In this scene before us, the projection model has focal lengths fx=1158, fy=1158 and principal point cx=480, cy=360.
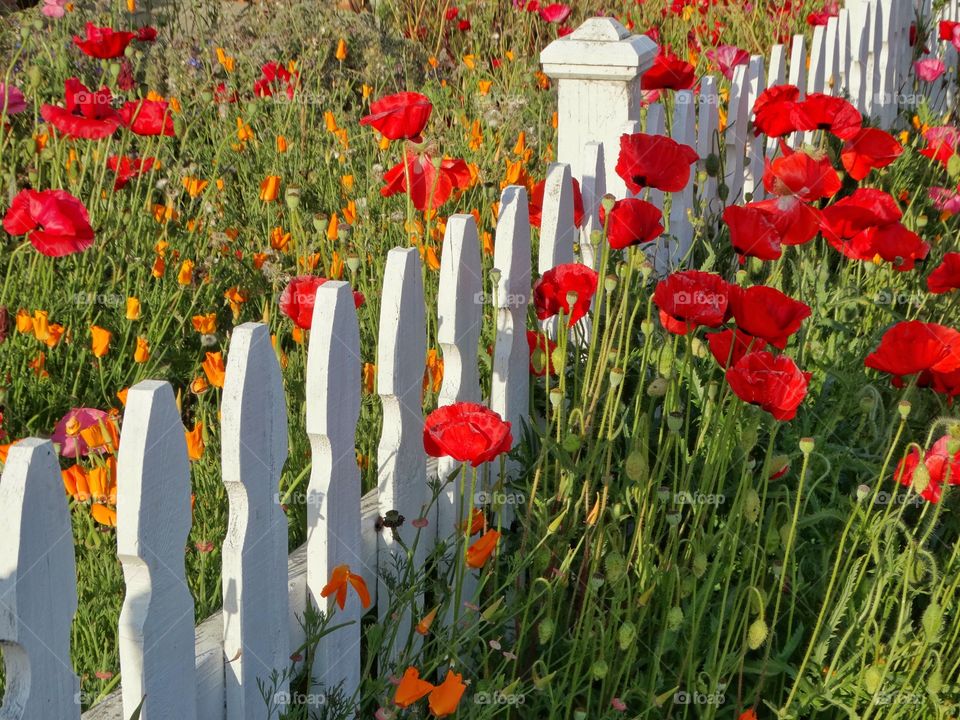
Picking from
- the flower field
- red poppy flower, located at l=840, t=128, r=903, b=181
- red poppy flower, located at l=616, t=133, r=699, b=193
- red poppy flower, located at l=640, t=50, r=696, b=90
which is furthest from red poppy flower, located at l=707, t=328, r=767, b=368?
red poppy flower, located at l=640, t=50, r=696, b=90

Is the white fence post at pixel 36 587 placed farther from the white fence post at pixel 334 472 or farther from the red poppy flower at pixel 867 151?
the red poppy flower at pixel 867 151

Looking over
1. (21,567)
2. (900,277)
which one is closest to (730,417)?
(21,567)

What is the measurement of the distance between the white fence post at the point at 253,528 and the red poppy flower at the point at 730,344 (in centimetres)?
68

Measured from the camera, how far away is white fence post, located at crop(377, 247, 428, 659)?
165 cm

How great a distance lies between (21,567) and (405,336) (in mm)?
748

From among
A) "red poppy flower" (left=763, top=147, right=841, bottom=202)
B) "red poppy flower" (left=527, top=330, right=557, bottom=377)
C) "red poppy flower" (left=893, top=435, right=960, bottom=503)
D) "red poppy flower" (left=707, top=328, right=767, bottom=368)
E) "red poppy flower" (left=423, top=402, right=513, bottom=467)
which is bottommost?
"red poppy flower" (left=893, top=435, right=960, bottom=503)

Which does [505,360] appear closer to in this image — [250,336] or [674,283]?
[674,283]

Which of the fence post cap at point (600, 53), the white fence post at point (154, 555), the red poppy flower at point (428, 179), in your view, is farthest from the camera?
the fence post cap at point (600, 53)

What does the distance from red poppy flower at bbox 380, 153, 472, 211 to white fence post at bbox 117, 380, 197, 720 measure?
95cm

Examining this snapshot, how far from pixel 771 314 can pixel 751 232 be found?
321 mm

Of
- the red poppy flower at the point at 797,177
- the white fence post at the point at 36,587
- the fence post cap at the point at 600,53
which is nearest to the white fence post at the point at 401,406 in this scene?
the white fence post at the point at 36,587

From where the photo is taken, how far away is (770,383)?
4.97ft

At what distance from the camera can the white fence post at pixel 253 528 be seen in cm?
133

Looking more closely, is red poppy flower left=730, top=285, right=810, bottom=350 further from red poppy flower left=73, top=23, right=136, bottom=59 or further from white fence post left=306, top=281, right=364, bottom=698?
red poppy flower left=73, top=23, right=136, bottom=59
